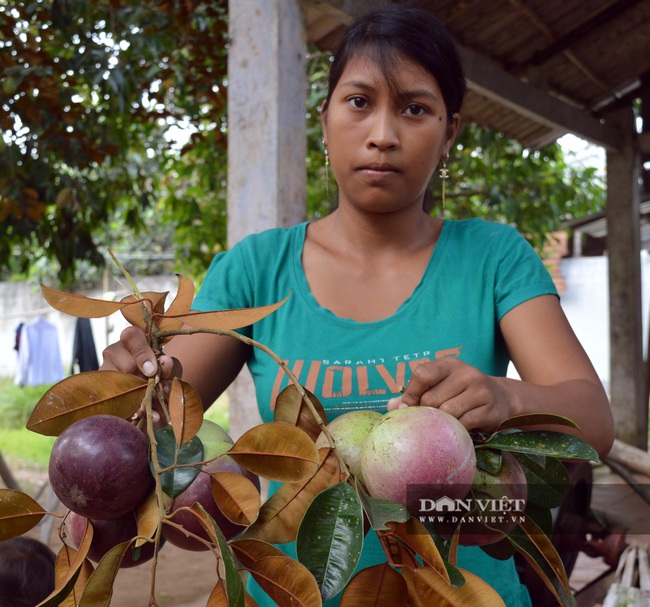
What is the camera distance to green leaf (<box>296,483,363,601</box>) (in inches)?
26.7

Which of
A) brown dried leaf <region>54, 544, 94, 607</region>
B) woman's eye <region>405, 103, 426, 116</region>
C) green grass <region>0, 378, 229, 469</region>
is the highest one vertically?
woman's eye <region>405, 103, 426, 116</region>

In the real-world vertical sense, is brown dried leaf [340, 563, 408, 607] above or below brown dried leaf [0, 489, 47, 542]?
below

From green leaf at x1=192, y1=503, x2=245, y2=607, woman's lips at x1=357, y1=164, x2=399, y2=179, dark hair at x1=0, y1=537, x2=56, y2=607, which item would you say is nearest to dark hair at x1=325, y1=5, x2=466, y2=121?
woman's lips at x1=357, y1=164, x2=399, y2=179

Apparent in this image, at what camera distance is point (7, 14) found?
4.30m

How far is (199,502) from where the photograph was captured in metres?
0.81

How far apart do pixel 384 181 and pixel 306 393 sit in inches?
21.9

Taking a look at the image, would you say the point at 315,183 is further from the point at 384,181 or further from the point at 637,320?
the point at 384,181

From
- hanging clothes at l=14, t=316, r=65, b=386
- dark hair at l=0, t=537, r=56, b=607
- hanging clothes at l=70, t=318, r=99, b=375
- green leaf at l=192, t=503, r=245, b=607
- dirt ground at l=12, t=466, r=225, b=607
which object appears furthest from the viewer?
hanging clothes at l=14, t=316, r=65, b=386

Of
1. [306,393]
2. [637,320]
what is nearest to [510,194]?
[637,320]

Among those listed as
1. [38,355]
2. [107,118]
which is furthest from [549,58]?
[38,355]

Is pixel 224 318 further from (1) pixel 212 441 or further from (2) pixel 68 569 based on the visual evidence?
(2) pixel 68 569

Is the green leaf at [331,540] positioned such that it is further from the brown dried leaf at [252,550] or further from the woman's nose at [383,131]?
the woman's nose at [383,131]

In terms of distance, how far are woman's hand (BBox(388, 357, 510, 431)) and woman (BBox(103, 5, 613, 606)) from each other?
1.01 feet

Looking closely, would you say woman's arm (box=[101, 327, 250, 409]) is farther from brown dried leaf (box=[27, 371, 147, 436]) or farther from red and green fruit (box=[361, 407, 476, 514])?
red and green fruit (box=[361, 407, 476, 514])
